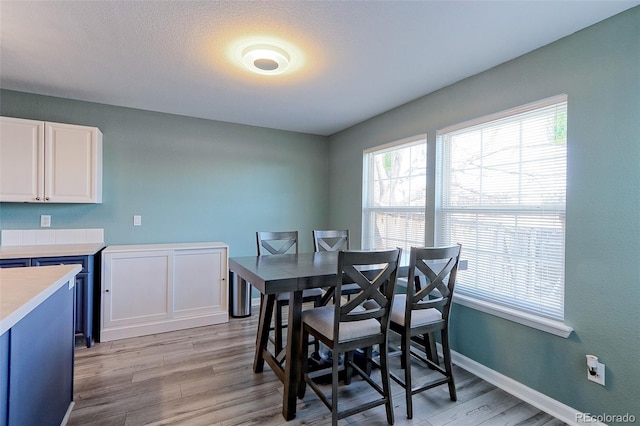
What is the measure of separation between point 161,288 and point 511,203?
11.0 feet

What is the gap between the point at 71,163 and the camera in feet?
9.71

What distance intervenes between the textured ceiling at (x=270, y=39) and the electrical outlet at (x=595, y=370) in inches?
79.7

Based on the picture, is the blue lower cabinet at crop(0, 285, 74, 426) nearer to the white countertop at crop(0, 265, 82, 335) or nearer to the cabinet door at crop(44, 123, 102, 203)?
the white countertop at crop(0, 265, 82, 335)

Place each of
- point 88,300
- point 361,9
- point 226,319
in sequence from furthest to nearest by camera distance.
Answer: point 226,319, point 88,300, point 361,9

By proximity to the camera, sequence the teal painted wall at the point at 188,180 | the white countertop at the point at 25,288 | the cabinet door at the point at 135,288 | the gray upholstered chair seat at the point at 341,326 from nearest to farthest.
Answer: the white countertop at the point at 25,288, the gray upholstered chair seat at the point at 341,326, the cabinet door at the point at 135,288, the teal painted wall at the point at 188,180

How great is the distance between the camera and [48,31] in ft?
6.54

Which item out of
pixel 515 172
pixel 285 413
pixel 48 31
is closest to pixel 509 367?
pixel 515 172

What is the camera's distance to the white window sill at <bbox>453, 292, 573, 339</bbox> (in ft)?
6.35

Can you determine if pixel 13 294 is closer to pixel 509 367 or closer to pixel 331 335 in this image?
pixel 331 335

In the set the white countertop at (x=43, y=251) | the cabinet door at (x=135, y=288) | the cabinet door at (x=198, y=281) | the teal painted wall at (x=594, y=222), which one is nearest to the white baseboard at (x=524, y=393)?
the teal painted wall at (x=594, y=222)

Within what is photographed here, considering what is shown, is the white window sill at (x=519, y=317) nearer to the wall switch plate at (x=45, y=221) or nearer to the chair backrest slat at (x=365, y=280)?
the chair backrest slat at (x=365, y=280)

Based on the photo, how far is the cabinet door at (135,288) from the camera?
9.78 ft

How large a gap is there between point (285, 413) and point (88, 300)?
7.15 feet

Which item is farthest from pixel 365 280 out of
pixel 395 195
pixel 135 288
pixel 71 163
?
pixel 71 163
